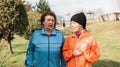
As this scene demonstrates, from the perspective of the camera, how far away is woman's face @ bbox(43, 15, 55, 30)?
6.18m

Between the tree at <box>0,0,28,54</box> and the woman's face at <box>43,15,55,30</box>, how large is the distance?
46.9ft

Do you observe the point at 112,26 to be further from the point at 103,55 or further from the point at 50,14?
the point at 50,14

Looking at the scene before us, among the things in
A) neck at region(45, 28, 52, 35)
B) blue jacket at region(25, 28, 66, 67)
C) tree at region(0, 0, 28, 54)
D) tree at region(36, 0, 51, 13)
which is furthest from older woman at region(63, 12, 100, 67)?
tree at region(36, 0, 51, 13)

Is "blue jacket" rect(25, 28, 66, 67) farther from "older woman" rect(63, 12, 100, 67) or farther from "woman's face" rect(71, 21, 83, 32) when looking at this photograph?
"woman's face" rect(71, 21, 83, 32)

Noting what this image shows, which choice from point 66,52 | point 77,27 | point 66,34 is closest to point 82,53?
point 66,52

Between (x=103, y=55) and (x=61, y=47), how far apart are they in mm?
13631

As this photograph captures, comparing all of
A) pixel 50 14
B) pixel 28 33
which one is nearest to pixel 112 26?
pixel 28 33

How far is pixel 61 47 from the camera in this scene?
6.21m

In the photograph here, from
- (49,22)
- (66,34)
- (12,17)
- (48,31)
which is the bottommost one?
(66,34)

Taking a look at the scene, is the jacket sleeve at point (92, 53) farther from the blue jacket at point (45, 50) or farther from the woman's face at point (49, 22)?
the woman's face at point (49, 22)

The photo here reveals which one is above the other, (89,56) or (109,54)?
(89,56)

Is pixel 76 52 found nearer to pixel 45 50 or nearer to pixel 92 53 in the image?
pixel 92 53

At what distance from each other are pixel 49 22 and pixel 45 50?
500mm

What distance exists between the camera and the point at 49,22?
6.18 meters
